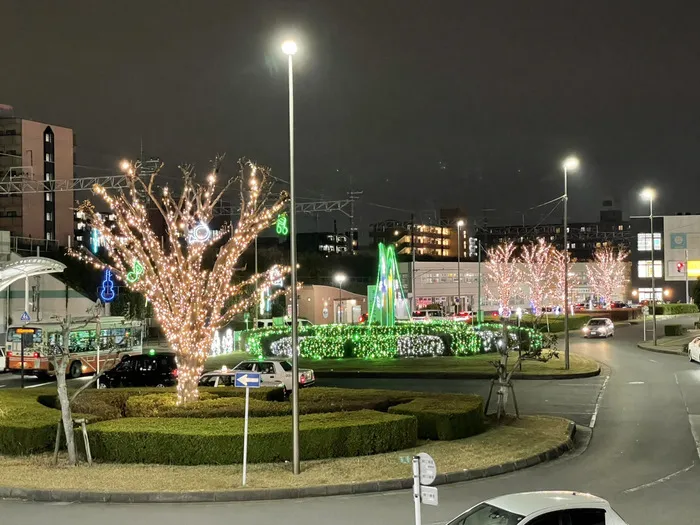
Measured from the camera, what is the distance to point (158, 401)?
2009 cm

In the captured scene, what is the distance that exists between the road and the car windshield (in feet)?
10.0

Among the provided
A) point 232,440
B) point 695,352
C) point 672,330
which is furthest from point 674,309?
point 232,440

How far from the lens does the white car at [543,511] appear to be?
298 inches

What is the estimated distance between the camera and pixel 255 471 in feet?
47.2

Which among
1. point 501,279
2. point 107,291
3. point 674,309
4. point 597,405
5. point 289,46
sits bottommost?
point 597,405

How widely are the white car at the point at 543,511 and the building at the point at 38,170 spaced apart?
87.4 m

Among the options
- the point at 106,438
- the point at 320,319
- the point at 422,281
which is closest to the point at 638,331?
the point at 422,281

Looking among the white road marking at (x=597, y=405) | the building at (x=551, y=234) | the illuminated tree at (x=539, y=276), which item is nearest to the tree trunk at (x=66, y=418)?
the white road marking at (x=597, y=405)

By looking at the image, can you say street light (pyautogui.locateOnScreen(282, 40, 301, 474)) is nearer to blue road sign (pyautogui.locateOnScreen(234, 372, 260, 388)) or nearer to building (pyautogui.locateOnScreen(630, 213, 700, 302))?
blue road sign (pyautogui.locateOnScreen(234, 372, 260, 388))

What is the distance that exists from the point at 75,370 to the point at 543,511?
105ft

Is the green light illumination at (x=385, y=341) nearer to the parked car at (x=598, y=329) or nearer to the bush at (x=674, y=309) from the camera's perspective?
the parked car at (x=598, y=329)

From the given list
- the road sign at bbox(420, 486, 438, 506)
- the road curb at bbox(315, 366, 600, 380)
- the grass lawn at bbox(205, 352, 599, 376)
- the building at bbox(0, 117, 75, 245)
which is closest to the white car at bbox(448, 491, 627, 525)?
the road sign at bbox(420, 486, 438, 506)

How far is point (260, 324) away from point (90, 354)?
25909 mm

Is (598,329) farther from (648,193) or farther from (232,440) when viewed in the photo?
(232,440)
